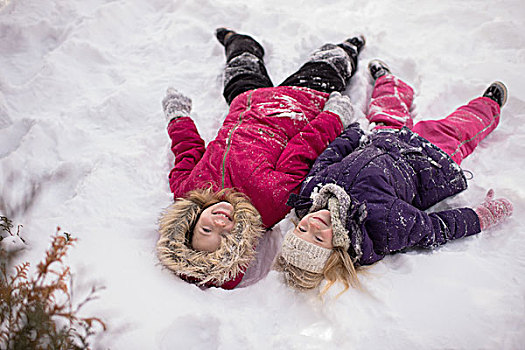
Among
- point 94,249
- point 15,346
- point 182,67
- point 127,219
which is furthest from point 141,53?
point 15,346

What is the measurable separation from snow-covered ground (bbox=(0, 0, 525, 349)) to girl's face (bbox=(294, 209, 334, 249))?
0.76 ft

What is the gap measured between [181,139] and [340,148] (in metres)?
0.90

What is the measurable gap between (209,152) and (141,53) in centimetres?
134

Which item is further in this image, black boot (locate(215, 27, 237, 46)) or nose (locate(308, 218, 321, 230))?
black boot (locate(215, 27, 237, 46))

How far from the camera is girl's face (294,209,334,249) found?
155cm

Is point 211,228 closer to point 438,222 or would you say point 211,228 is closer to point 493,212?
point 438,222

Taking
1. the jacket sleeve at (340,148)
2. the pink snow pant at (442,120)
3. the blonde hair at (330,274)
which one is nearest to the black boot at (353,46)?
the pink snow pant at (442,120)

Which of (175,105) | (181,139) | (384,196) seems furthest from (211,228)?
(175,105)

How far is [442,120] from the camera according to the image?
2.09 meters

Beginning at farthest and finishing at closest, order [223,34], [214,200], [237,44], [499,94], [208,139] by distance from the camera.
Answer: [223,34] → [237,44] → [208,139] → [499,94] → [214,200]

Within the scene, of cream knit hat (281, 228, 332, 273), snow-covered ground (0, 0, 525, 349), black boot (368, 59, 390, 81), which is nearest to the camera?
snow-covered ground (0, 0, 525, 349)

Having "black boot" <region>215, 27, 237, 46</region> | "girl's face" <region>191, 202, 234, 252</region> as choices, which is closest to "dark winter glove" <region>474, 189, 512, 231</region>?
"girl's face" <region>191, 202, 234, 252</region>

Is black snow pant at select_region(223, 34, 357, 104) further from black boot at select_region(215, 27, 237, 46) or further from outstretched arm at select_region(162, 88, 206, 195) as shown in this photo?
outstretched arm at select_region(162, 88, 206, 195)

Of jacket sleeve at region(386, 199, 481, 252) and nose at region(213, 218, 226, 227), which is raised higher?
nose at region(213, 218, 226, 227)
